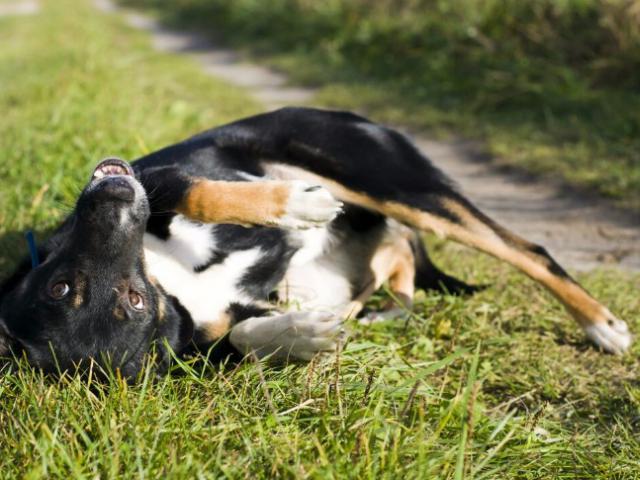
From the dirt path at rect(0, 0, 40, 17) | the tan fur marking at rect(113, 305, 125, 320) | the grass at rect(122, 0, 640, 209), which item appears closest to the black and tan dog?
the tan fur marking at rect(113, 305, 125, 320)

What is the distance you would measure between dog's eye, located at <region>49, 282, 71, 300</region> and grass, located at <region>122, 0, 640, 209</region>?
3.38 meters

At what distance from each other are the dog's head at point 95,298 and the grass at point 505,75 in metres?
3.16

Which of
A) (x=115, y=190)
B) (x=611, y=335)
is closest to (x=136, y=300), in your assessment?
(x=115, y=190)

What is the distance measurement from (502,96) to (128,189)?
4.89 m

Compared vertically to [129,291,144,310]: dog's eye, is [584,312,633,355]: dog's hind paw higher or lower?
lower

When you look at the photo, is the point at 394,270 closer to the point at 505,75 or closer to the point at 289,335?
the point at 289,335

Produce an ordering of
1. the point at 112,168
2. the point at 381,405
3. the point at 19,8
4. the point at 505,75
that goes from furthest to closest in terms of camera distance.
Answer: the point at 19,8 → the point at 505,75 → the point at 112,168 → the point at 381,405

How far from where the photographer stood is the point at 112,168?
285cm

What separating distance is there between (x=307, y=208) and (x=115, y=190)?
24.8 inches

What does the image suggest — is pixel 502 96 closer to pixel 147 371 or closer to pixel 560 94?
pixel 560 94

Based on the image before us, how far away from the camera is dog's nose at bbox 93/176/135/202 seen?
8.27ft

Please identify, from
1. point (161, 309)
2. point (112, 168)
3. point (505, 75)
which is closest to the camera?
point (161, 309)

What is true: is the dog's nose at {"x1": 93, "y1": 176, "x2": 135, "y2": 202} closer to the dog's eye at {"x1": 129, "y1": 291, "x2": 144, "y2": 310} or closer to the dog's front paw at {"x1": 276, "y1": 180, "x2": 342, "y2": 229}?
the dog's eye at {"x1": 129, "y1": 291, "x2": 144, "y2": 310}

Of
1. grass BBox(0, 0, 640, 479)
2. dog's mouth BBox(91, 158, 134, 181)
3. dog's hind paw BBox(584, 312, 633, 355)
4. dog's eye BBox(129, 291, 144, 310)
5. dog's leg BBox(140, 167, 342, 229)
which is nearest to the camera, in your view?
grass BBox(0, 0, 640, 479)
